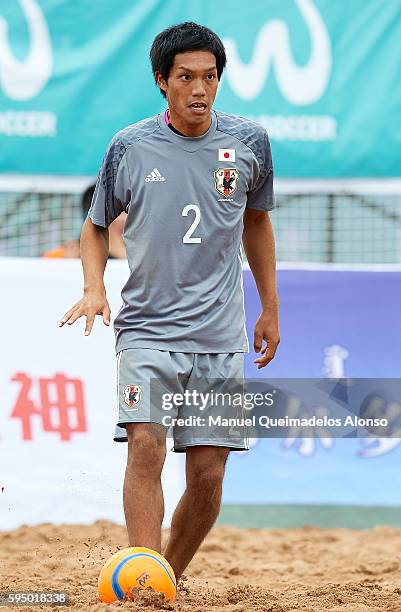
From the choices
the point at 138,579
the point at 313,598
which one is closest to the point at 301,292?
the point at 313,598

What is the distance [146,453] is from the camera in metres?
4.93

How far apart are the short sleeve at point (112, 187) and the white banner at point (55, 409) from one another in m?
2.28

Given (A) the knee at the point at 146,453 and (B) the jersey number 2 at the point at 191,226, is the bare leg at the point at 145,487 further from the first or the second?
(B) the jersey number 2 at the point at 191,226

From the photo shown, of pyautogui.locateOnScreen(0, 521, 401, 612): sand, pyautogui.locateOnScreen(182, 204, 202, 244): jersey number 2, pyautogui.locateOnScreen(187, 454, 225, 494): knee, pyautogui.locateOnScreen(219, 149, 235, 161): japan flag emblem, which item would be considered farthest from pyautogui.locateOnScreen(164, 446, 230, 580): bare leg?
pyautogui.locateOnScreen(219, 149, 235, 161): japan flag emblem

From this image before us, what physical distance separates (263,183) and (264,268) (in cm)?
43

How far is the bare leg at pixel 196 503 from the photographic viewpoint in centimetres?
518

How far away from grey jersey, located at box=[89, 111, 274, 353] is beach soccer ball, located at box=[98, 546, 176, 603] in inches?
36.1

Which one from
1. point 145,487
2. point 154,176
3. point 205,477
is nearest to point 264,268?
point 154,176

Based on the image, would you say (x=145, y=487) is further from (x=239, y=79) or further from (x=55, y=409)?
(x=239, y=79)

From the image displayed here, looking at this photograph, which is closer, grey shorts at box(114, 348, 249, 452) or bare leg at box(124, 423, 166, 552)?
bare leg at box(124, 423, 166, 552)

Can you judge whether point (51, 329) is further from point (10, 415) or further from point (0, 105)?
point (0, 105)

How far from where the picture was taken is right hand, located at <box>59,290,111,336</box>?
4973 millimetres

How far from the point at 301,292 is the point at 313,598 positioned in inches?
108

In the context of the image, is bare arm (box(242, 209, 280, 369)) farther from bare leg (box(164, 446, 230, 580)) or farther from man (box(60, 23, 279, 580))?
bare leg (box(164, 446, 230, 580))
